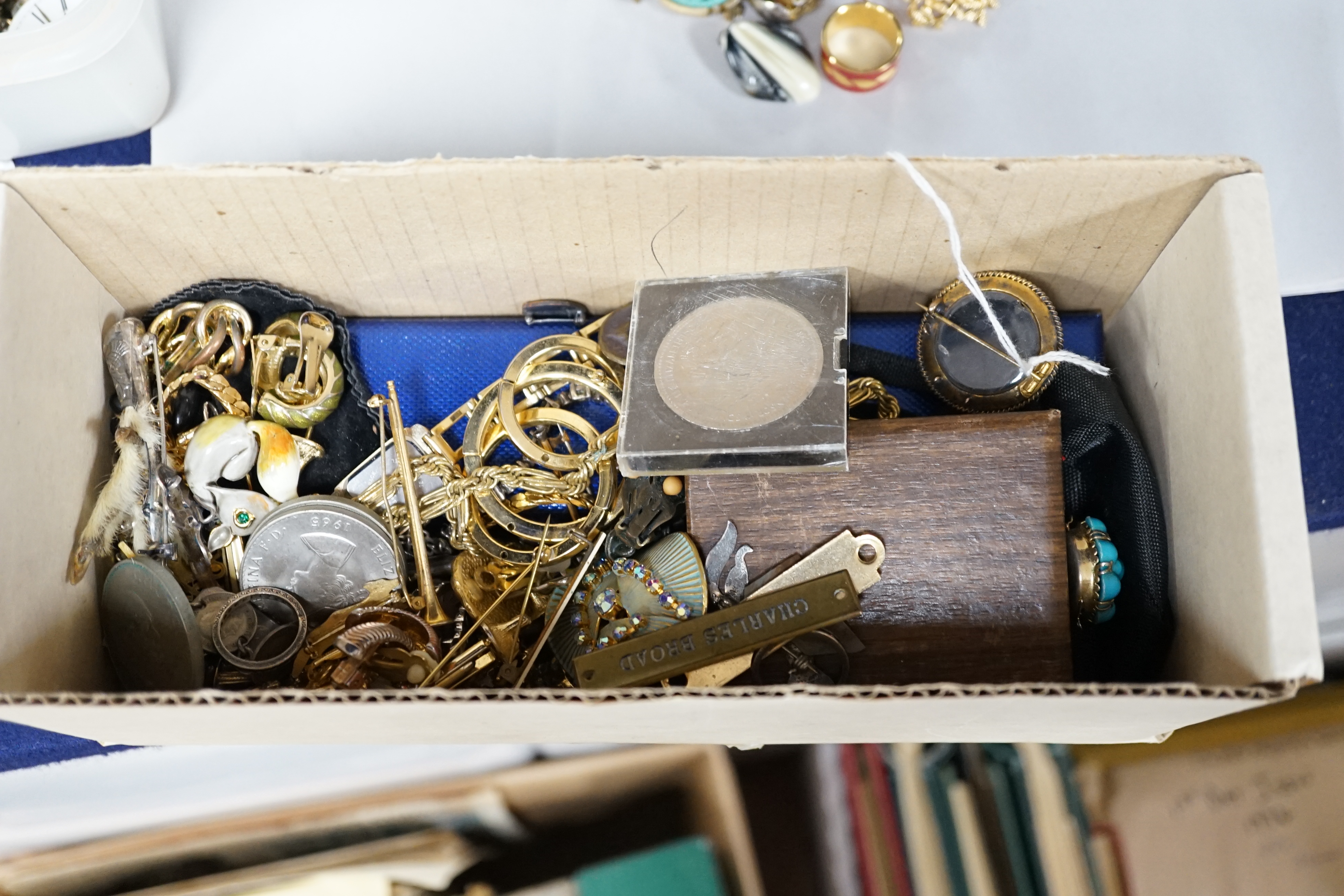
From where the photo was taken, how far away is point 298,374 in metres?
0.97

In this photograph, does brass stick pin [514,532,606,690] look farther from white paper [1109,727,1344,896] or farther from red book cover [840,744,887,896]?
white paper [1109,727,1344,896]

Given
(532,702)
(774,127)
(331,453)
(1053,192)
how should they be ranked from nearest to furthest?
(532,702)
(1053,192)
(331,453)
(774,127)

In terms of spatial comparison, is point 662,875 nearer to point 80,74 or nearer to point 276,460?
point 276,460

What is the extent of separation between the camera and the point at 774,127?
1.08 meters

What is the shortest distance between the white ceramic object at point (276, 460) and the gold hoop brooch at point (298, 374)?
17mm

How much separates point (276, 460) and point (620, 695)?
462 mm

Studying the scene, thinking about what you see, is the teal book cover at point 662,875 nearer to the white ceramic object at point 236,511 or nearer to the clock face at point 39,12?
the white ceramic object at point 236,511

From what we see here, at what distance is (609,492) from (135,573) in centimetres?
42

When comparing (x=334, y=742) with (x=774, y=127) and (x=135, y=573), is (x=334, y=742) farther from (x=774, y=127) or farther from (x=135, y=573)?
(x=774, y=127)

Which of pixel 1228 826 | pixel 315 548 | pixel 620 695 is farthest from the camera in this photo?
pixel 1228 826

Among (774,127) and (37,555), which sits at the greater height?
(774,127)

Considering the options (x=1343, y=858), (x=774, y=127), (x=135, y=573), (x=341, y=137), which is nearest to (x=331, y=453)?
(x=135, y=573)

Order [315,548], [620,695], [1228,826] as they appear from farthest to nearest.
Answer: [1228,826] < [315,548] < [620,695]

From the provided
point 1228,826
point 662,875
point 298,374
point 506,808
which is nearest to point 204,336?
point 298,374
